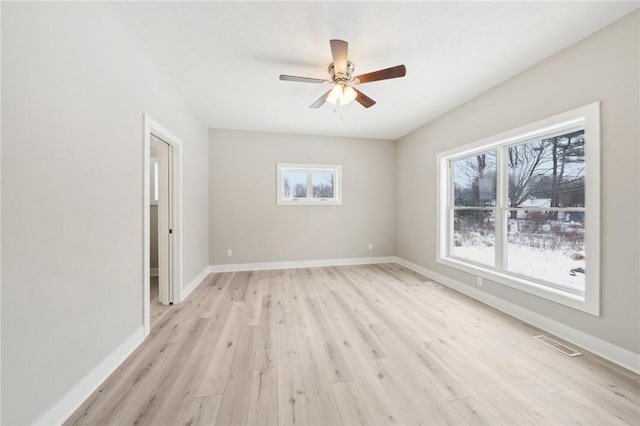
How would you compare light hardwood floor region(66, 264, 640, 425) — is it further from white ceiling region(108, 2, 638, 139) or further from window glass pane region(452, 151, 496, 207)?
white ceiling region(108, 2, 638, 139)

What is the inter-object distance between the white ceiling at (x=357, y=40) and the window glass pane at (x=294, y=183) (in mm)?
1781

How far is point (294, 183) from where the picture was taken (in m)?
4.82

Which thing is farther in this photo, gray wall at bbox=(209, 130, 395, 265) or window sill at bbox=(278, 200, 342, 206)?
window sill at bbox=(278, 200, 342, 206)

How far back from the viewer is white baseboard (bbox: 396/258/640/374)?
1.79 metres

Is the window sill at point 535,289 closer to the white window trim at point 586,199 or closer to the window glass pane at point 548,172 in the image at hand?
the white window trim at point 586,199

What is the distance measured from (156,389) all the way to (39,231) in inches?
47.5

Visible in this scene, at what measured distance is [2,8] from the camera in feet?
3.46

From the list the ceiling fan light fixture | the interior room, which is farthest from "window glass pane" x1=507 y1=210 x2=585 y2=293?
the ceiling fan light fixture

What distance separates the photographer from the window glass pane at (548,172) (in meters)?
2.21

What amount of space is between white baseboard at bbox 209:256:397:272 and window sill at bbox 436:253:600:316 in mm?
1860

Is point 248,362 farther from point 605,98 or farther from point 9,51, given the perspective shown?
point 605,98

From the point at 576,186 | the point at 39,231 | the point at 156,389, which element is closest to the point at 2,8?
the point at 39,231

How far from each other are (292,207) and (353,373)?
3.43m

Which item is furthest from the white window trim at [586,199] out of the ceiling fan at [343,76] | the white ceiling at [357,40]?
the ceiling fan at [343,76]
